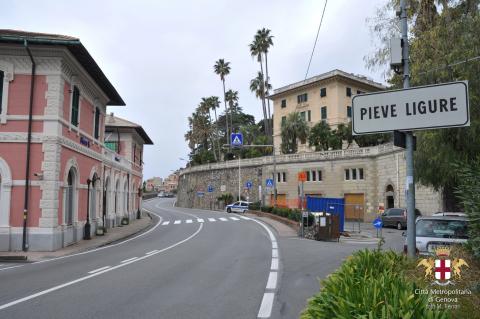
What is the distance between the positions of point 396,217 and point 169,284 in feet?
87.0

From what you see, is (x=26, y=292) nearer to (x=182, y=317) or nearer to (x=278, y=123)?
(x=182, y=317)

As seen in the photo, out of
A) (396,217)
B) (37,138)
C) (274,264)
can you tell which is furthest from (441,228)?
(396,217)

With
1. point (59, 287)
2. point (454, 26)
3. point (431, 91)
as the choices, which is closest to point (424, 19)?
point (454, 26)

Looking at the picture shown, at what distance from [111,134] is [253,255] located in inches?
1047

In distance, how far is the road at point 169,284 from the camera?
6.91m

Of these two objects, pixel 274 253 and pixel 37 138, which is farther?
pixel 37 138

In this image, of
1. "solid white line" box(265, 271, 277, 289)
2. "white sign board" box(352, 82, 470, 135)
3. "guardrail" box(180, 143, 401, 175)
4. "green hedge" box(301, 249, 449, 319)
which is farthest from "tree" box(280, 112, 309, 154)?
"green hedge" box(301, 249, 449, 319)

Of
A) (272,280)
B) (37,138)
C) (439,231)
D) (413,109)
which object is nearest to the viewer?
(413,109)

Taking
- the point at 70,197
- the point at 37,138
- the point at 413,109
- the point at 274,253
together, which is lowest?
the point at 274,253

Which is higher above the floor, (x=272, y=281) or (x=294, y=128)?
(x=294, y=128)

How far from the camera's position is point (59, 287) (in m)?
9.02

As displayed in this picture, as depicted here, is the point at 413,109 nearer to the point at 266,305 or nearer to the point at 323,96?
the point at 266,305

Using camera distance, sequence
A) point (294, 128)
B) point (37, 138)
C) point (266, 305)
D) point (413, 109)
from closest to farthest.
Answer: point (413, 109)
point (266, 305)
point (37, 138)
point (294, 128)

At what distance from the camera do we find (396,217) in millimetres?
31891
